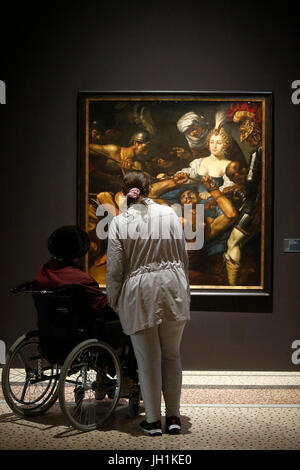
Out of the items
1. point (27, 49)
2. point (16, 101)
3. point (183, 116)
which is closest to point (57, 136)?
point (16, 101)

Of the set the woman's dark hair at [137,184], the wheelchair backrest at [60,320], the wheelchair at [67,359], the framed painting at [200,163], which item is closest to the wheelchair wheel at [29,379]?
the wheelchair at [67,359]

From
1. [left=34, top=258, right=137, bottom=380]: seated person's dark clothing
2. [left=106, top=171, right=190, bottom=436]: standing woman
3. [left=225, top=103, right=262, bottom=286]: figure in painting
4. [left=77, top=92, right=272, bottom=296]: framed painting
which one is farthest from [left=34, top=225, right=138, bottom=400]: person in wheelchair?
[left=225, top=103, right=262, bottom=286]: figure in painting

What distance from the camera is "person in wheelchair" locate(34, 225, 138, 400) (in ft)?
11.0

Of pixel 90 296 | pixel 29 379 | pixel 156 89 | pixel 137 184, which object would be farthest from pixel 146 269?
pixel 156 89

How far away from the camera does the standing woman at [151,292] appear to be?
10.6 feet

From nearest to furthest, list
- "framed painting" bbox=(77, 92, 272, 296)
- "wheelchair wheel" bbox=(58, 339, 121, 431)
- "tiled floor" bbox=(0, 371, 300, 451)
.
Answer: "tiled floor" bbox=(0, 371, 300, 451) → "wheelchair wheel" bbox=(58, 339, 121, 431) → "framed painting" bbox=(77, 92, 272, 296)

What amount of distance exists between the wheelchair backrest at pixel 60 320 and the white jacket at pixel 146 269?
0.22m

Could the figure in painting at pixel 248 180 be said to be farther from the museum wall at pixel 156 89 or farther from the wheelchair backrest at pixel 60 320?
the wheelchair backrest at pixel 60 320

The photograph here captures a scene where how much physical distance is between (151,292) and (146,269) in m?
0.14

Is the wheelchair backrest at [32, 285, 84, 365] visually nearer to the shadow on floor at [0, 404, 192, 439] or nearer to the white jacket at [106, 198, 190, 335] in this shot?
the white jacket at [106, 198, 190, 335]

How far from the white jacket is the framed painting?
1.48m

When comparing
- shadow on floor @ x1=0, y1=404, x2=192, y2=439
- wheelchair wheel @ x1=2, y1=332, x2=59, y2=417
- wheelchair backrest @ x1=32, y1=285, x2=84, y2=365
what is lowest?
shadow on floor @ x1=0, y1=404, x2=192, y2=439

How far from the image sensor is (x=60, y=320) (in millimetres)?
3293
